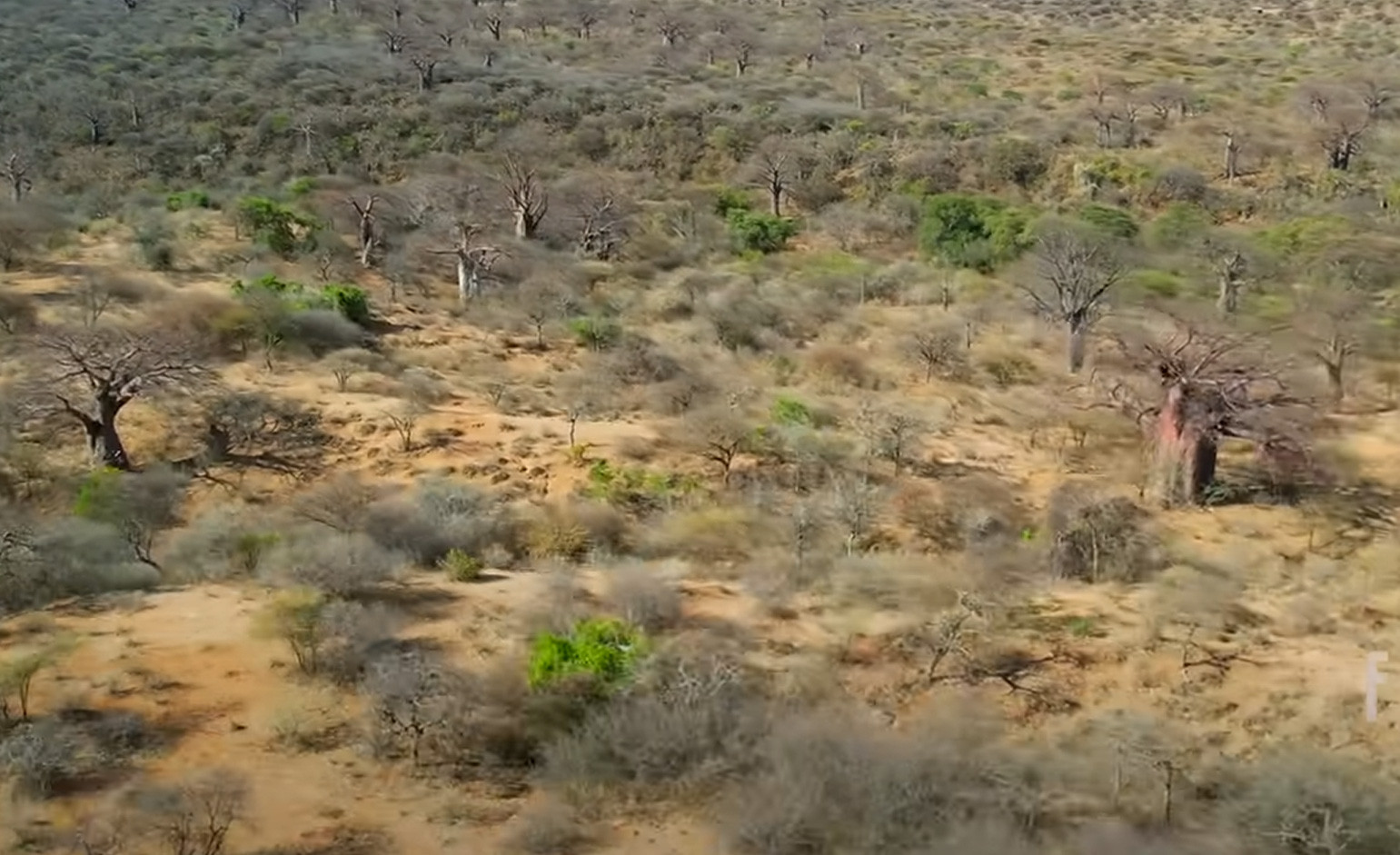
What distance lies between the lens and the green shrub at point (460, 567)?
14258 mm

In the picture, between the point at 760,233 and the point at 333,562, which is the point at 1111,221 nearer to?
the point at 760,233

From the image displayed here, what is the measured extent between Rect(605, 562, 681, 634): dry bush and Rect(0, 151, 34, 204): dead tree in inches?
1054

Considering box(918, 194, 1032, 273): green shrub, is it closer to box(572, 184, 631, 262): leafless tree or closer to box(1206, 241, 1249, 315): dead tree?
box(1206, 241, 1249, 315): dead tree

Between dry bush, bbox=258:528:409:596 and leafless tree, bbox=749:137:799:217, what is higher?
leafless tree, bbox=749:137:799:217

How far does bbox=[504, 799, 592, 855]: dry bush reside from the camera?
951cm

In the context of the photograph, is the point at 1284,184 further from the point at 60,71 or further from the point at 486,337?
the point at 60,71

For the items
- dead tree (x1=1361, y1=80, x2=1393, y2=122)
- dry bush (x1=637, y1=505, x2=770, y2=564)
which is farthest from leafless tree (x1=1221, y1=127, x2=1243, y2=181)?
dry bush (x1=637, y1=505, x2=770, y2=564)

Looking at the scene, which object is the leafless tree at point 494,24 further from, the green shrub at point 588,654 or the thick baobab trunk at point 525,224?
the green shrub at point 588,654

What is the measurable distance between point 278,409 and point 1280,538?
51.4 feet

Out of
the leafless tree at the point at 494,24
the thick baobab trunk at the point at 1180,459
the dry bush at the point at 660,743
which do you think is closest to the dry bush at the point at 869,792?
the dry bush at the point at 660,743

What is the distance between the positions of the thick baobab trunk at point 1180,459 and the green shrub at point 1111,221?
17.3m

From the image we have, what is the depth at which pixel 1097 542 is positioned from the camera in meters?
15.4

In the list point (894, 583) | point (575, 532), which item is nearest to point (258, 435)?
point (575, 532)

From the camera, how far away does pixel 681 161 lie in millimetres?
43375
